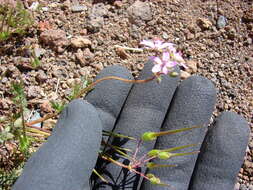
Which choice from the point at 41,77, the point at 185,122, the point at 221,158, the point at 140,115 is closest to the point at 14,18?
the point at 41,77

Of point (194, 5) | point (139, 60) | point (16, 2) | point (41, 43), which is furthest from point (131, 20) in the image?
point (16, 2)

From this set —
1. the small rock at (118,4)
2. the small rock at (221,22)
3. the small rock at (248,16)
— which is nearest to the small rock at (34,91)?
the small rock at (118,4)

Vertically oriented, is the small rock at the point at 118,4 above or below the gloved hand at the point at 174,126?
above

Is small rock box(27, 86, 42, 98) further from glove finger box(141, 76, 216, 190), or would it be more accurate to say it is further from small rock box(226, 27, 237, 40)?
small rock box(226, 27, 237, 40)

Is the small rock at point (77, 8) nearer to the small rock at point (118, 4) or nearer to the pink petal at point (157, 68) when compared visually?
the small rock at point (118, 4)

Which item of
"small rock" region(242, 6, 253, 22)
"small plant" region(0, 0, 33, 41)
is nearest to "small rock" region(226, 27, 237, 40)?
"small rock" region(242, 6, 253, 22)

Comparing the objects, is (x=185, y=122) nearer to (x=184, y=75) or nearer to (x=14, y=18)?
(x=184, y=75)
